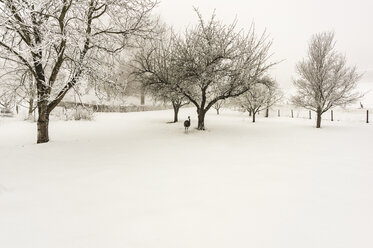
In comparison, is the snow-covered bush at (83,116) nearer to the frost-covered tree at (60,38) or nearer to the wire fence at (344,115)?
the frost-covered tree at (60,38)

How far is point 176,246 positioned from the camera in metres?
2.77

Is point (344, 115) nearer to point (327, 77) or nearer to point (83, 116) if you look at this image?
point (327, 77)

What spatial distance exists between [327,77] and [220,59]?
32.0 ft

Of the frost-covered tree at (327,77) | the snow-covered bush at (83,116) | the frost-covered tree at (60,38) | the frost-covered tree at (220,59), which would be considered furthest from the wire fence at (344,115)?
the snow-covered bush at (83,116)

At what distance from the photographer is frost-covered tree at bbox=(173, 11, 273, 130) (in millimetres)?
11766

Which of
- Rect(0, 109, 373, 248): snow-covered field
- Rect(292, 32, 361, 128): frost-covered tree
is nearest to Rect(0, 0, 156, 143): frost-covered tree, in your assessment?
Rect(0, 109, 373, 248): snow-covered field

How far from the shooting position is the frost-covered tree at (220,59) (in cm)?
1177

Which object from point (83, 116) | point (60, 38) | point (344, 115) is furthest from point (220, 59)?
point (344, 115)

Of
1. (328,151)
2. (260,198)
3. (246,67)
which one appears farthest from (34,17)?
(328,151)

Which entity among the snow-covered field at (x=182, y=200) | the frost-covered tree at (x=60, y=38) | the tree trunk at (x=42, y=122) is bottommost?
the snow-covered field at (x=182, y=200)

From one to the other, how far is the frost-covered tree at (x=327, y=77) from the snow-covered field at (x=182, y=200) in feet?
35.1

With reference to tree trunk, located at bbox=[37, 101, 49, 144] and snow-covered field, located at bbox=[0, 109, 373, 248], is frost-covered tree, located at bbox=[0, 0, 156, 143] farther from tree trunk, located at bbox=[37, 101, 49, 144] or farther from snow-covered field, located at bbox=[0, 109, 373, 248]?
snow-covered field, located at bbox=[0, 109, 373, 248]

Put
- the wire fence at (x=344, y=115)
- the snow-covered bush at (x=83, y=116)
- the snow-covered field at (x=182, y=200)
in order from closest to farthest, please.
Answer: the snow-covered field at (x=182, y=200), the snow-covered bush at (x=83, y=116), the wire fence at (x=344, y=115)

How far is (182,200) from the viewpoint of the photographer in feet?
13.2
